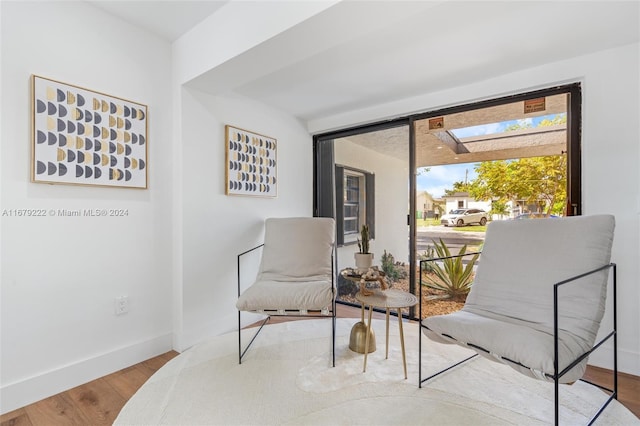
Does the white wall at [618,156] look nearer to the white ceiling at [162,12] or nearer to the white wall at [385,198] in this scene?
the white wall at [385,198]

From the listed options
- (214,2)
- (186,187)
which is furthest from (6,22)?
(186,187)

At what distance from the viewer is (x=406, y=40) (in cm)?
189

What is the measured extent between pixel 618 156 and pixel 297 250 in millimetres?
2251

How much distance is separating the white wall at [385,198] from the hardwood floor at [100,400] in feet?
5.37

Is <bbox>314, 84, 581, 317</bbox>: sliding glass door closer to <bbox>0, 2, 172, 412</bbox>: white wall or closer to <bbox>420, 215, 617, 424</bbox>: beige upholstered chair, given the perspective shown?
<bbox>420, 215, 617, 424</bbox>: beige upholstered chair

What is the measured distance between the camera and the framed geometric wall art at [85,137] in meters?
1.68

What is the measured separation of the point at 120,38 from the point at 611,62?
321 centimetres

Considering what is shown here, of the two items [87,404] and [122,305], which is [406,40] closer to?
[122,305]

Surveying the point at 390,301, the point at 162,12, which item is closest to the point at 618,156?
the point at 390,301

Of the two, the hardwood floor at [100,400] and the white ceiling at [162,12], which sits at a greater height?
the white ceiling at [162,12]

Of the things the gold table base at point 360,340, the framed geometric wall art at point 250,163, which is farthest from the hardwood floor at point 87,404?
the framed geometric wall art at point 250,163

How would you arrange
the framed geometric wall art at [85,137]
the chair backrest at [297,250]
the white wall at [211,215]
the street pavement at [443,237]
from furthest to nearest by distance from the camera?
1. the street pavement at [443,237]
2. the chair backrest at [297,250]
3. the white wall at [211,215]
4. the framed geometric wall art at [85,137]

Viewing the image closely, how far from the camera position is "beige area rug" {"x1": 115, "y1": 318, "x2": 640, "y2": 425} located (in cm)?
145

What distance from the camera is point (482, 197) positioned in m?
2.72
